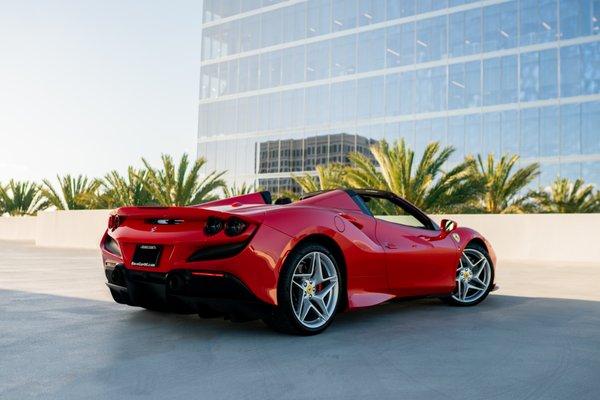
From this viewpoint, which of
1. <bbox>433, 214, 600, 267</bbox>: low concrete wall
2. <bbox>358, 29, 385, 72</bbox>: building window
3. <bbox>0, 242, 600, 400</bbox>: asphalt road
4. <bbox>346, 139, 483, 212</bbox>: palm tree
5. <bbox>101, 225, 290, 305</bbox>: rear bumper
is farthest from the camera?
<bbox>358, 29, 385, 72</bbox>: building window

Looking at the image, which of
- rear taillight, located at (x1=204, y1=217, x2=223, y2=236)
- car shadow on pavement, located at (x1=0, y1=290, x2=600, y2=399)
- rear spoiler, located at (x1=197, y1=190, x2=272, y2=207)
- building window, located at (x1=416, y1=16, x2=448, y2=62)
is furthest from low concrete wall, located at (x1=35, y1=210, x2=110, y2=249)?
building window, located at (x1=416, y1=16, x2=448, y2=62)

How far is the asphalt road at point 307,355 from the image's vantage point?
123 inches

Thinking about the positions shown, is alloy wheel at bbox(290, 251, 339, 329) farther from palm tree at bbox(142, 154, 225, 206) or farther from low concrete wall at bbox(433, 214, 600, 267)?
palm tree at bbox(142, 154, 225, 206)

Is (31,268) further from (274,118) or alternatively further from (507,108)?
(274,118)

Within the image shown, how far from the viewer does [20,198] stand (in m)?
41.7

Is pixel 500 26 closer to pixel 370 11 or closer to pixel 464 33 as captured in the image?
pixel 464 33

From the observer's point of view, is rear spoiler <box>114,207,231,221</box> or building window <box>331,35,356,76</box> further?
building window <box>331,35,356,76</box>

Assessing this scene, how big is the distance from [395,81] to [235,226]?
38.7 m

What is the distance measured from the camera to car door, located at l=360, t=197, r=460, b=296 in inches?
206

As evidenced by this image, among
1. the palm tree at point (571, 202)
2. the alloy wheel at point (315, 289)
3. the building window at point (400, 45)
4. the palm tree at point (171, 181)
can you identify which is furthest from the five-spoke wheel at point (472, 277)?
the building window at point (400, 45)

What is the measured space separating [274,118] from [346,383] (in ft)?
147

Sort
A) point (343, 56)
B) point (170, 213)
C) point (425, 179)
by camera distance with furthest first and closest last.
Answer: point (343, 56) < point (425, 179) < point (170, 213)

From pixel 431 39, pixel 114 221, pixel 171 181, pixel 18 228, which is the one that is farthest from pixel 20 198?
pixel 114 221

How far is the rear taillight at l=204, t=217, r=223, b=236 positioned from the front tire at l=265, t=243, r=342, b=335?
1.76ft
